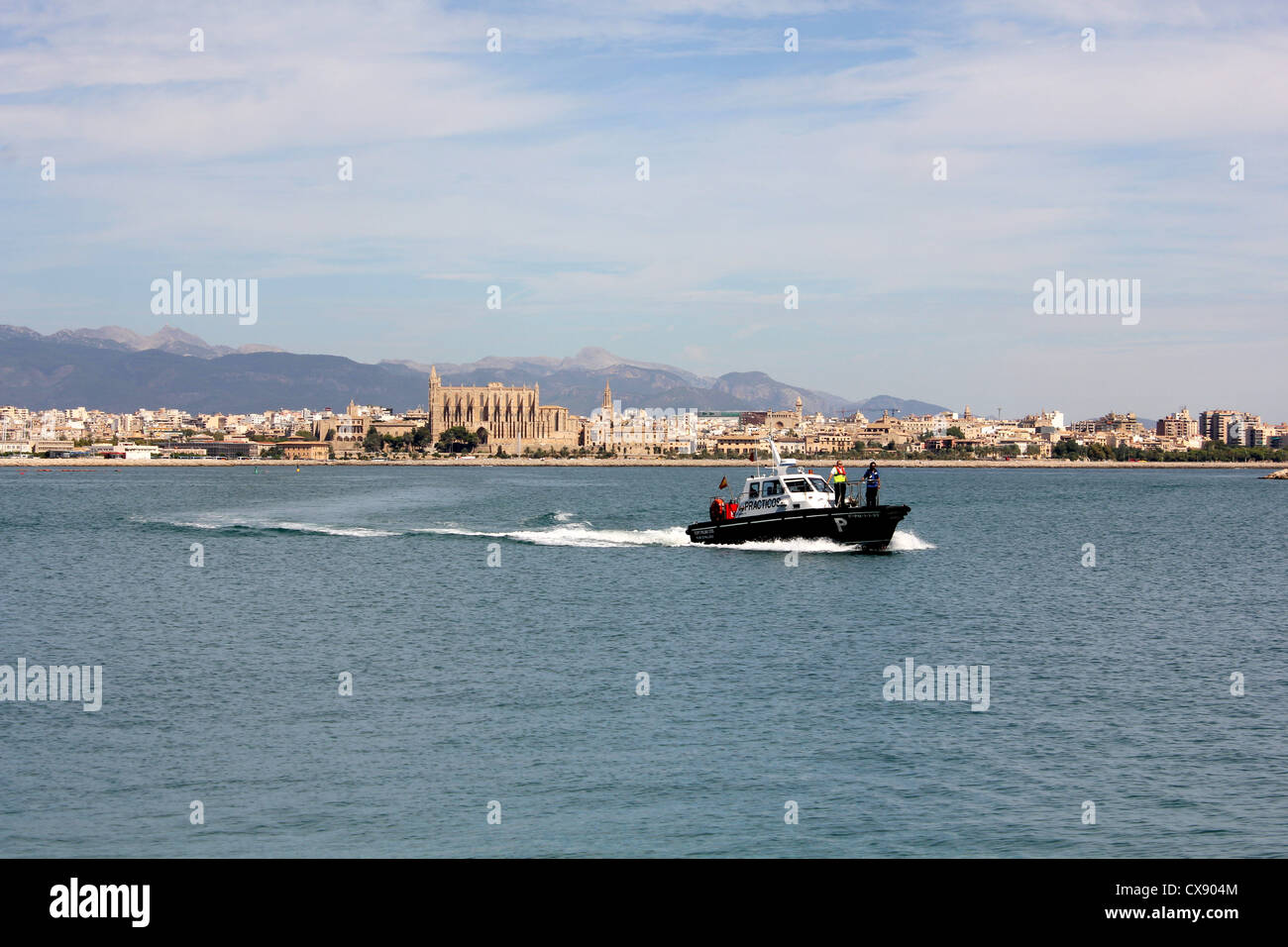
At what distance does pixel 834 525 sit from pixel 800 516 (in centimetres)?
158

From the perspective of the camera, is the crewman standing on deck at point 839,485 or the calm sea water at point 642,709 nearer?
the calm sea water at point 642,709

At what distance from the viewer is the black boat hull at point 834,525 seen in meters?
53.8

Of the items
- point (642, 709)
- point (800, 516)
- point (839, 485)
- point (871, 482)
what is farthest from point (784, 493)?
point (642, 709)

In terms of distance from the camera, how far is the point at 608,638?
33531 mm

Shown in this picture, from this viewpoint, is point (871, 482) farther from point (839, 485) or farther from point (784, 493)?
point (784, 493)

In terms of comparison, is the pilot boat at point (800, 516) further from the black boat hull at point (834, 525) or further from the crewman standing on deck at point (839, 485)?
the crewman standing on deck at point (839, 485)

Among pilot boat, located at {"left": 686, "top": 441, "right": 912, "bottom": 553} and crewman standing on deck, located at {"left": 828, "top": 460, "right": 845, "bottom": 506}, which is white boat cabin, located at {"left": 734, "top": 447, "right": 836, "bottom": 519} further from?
crewman standing on deck, located at {"left": 828, "top": 460, "right": 845, "bottom": 506}

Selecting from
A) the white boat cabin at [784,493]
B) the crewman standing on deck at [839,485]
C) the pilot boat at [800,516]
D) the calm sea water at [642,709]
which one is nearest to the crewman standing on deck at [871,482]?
the pilot boat at [800,516]

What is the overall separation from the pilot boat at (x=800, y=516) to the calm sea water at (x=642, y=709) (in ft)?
3.02

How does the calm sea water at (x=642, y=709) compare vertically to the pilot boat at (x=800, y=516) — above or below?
below

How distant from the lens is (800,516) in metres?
54.4

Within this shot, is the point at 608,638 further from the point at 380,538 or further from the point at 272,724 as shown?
the point at 380,538
